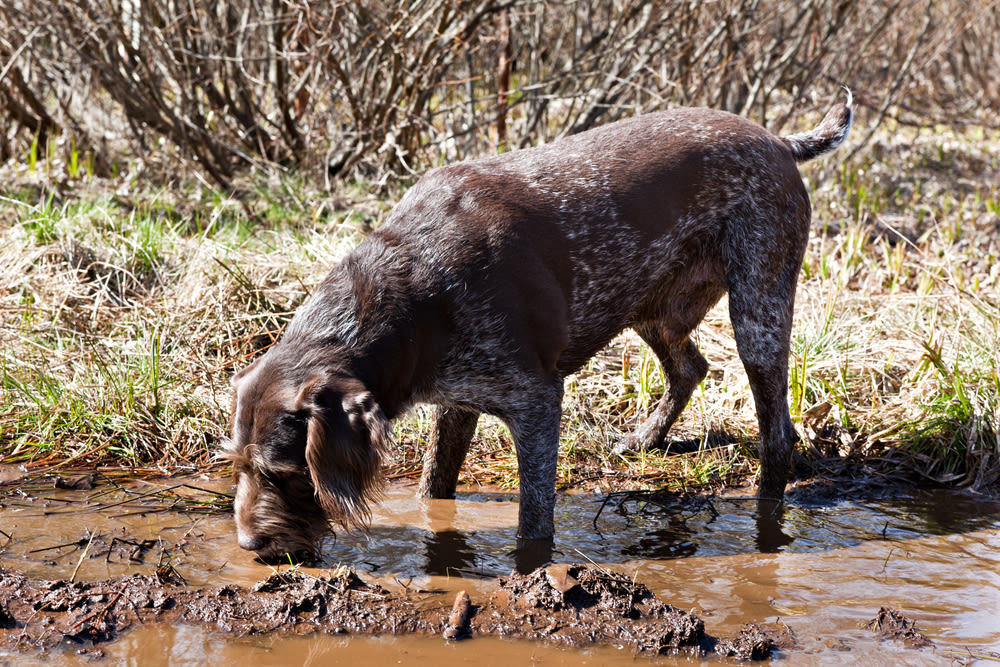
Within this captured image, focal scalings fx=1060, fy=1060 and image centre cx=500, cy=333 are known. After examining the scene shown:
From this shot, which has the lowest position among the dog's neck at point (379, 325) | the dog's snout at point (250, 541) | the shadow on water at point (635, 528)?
the shadow on water at point (635, 528)

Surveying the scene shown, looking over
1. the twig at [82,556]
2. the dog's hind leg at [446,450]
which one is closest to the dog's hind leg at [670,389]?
the dog's hind leg at [446,450]

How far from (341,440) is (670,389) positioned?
2.30 meters

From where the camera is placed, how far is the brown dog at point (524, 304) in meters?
3.53

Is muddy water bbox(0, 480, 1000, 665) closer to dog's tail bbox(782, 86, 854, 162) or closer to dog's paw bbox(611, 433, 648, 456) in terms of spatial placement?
dog's paw bbox(611, 433, 648, 456)

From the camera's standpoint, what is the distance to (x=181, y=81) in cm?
759

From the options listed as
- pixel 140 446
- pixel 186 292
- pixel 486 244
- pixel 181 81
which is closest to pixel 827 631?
pixel 486 244

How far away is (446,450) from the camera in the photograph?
15.1 ft

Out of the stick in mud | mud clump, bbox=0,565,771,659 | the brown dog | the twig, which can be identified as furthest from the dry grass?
the stick in mud

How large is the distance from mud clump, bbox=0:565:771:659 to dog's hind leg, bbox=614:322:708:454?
1.66 metres

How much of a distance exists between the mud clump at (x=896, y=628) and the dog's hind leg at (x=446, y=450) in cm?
179

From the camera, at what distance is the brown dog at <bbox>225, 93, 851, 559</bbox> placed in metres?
3.53

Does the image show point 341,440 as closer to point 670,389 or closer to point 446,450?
point 446,450

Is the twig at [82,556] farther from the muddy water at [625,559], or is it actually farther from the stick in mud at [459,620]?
the stick in mud at [459,620]

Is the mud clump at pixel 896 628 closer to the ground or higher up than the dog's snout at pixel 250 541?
closer to the ground
